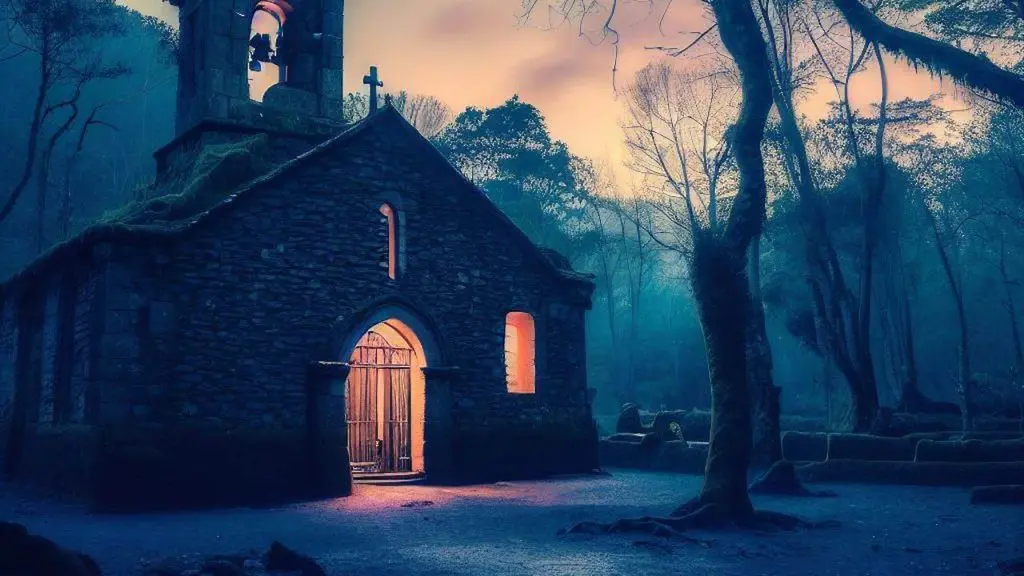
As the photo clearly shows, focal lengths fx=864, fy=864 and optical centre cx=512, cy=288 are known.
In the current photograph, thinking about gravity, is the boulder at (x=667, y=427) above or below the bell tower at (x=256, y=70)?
below

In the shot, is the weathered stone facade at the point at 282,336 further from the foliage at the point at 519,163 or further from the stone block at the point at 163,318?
the foliage at the point at 519,163

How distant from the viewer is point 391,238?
1606 centimetres

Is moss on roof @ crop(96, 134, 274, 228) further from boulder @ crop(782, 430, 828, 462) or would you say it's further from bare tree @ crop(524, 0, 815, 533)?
boulder @ crop(782, 430, 828, 462)

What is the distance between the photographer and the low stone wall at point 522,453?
53.1 ft

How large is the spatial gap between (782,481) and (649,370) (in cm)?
3174

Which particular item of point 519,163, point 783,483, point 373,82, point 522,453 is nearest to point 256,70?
point 373,82

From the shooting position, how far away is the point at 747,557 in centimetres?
804

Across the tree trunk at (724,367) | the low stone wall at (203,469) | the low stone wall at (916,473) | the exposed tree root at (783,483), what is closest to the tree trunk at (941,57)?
the tree trunk at (724,367)

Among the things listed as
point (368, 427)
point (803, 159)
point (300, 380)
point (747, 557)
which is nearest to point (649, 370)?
point (803, 159)

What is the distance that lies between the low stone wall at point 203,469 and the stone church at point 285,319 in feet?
0.10

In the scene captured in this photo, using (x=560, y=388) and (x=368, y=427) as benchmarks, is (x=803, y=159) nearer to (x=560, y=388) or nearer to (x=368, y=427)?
(x=560, y=388)

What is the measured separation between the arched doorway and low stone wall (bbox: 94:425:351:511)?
2.43 metres

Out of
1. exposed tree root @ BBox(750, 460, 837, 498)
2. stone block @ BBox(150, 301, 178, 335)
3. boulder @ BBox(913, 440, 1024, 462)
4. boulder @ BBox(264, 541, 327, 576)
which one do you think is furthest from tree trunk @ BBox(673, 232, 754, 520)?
stone block @ BBox(150, 301, 178, 335)

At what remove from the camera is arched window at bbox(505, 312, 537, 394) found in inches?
696
